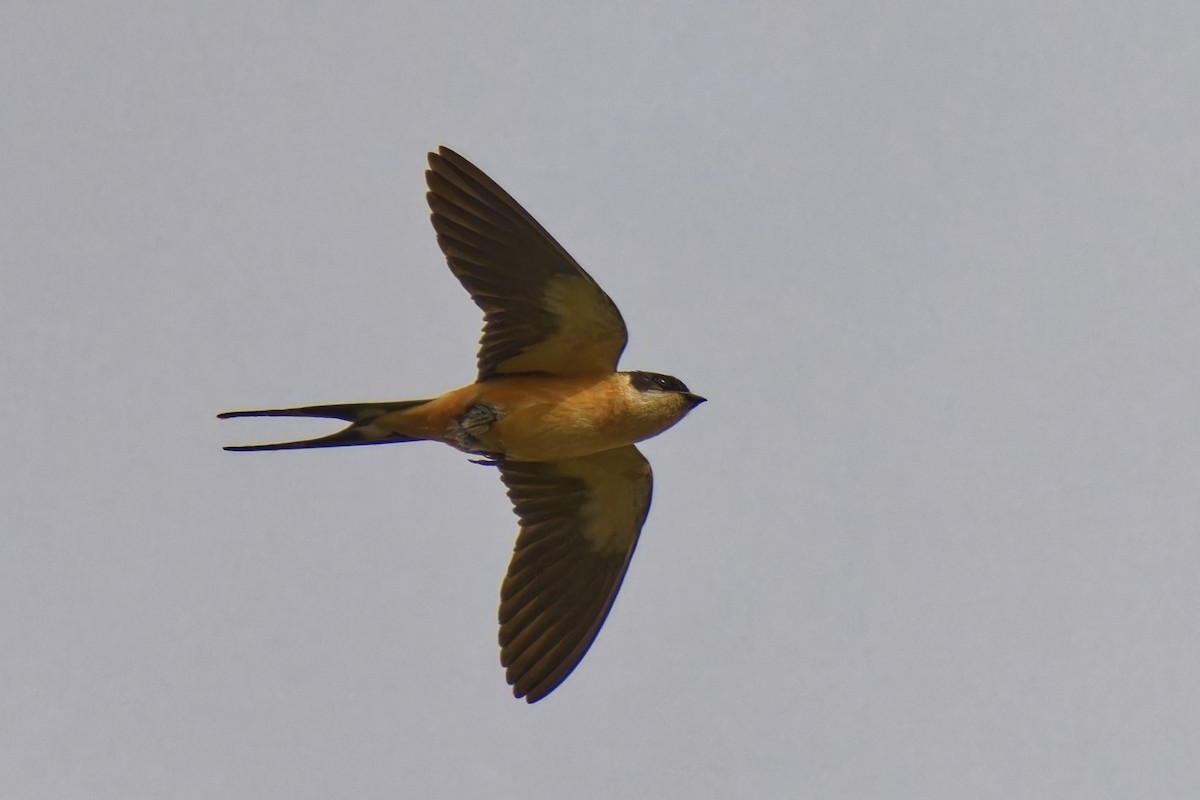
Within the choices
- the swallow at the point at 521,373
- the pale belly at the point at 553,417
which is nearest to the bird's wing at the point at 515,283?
the swallow at the point at 521,373

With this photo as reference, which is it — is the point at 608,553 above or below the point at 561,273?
below

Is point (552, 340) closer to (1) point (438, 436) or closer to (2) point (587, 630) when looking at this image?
(1) point (438, 436)

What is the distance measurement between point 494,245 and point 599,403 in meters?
1.08

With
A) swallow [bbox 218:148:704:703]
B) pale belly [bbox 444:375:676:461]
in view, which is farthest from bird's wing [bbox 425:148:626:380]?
pale belly [bbox 444:375:676:461]

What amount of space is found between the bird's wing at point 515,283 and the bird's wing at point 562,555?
0.84 meters

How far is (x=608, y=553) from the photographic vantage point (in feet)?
34.5

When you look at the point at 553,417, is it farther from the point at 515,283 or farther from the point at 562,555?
the point at 562,555

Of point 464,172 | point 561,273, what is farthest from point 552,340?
point 464,172

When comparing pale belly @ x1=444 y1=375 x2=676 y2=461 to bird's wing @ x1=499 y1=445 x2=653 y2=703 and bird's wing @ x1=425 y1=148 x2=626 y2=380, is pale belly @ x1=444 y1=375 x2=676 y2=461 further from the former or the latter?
bird's wing @ x1=499 y1=445 x2=653 y2=703

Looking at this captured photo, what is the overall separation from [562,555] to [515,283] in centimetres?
190

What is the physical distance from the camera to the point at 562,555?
10.4 m

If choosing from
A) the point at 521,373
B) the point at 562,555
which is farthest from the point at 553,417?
the point at 562,555

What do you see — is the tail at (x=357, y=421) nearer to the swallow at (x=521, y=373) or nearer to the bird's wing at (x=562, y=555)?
the swallow at (x=521, y=373)

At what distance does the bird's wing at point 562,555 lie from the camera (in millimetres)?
10219
